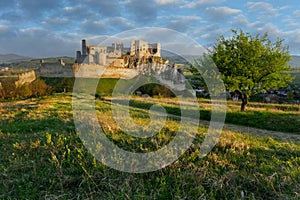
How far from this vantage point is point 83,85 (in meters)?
38.8

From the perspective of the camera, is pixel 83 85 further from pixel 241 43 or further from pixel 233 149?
pixel 233 149

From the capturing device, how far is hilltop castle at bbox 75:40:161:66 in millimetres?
58594

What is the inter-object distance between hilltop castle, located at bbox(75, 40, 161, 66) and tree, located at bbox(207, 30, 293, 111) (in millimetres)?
41894

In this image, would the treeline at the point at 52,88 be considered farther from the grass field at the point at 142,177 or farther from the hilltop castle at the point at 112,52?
the grass field at the point at 142,177

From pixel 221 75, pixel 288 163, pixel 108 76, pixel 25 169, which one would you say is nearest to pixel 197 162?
pixel 288 163

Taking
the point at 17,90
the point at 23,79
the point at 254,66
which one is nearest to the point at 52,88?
the point at 23,79

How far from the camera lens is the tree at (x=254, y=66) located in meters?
15.6

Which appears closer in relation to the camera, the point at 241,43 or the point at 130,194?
the point at 130,194

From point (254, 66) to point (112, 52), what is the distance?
5092 centimetres

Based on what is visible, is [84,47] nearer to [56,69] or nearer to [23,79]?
[56,69]

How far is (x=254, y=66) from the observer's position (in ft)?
51.2

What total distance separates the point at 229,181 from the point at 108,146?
2892 mm

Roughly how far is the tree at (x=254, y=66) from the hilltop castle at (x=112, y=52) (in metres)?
41.9

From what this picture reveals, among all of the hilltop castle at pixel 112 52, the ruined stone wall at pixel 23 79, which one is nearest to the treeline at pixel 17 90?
the ruined stone wall at pixel 23 79
